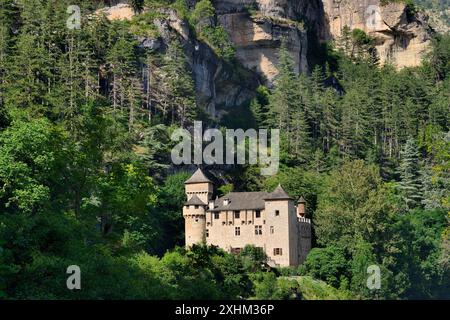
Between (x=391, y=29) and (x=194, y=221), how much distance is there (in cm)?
6391

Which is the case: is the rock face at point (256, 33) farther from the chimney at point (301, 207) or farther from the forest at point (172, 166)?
the chimney at point (301, 207)

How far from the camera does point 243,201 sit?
2918 inches

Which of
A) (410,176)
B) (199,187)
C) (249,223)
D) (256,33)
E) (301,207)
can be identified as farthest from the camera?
(256,33)

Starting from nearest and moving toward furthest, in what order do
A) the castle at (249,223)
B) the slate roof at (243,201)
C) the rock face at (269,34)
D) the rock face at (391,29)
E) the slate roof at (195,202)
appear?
the castle at (249,223)
the slate roof at (195,202)
the slate roof at (243,201)
the rock face at (269,34)
the rock face at (391,29)

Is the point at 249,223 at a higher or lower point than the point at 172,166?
lower

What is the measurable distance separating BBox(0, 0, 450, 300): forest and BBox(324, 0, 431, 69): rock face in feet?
20.9

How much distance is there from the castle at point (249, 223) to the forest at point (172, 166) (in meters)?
1.52

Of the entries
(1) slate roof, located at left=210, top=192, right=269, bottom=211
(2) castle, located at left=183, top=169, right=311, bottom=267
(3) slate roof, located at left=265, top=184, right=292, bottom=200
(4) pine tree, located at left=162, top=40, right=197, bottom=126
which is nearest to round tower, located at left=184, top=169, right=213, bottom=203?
(2) castle, located at left=183, top=169, right=311, bottom=267

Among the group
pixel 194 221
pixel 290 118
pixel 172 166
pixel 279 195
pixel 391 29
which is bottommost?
pixel 194 221

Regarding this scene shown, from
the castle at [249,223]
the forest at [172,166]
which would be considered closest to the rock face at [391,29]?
the forest at [172,166]

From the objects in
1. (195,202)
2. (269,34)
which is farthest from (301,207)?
(269,34)

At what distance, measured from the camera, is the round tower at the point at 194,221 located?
71.8 metres

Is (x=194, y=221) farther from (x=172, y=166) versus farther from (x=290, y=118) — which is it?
(x=290, y=118)

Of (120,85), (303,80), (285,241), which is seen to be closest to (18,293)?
(285,241)
